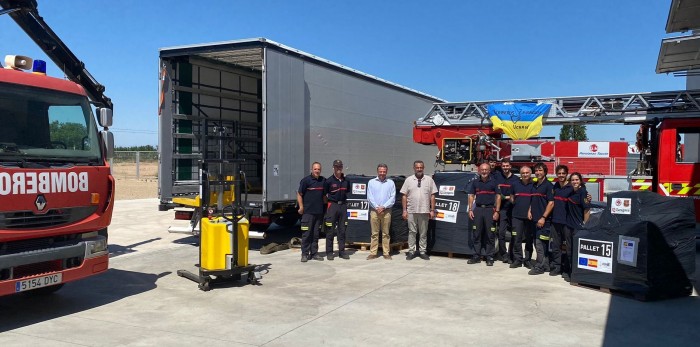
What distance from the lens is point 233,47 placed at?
9914mm

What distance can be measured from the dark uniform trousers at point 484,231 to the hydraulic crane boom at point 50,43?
8.58 meters

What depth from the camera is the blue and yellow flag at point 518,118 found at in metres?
14.9

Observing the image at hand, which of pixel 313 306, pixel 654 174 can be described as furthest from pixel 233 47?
pixel 654 174

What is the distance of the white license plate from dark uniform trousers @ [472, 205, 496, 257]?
648cm

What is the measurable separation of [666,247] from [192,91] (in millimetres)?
8678

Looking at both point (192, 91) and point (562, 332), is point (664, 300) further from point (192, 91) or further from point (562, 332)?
point (192, 91)

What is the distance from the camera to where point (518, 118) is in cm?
1514

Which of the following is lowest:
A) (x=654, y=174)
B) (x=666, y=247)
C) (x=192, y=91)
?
(x=666, y=247)

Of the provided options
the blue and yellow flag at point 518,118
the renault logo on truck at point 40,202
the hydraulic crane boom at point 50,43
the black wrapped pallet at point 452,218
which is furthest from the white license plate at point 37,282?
the blue and yellow flag at point 518,118

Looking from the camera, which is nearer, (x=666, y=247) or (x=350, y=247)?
(x=666, y=247)

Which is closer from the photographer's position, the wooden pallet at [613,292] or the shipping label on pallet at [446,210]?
the wooden pallet at [613,292]

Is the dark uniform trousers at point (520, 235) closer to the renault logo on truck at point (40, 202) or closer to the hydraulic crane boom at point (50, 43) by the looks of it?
the renault logo on truck at point (40, 202)

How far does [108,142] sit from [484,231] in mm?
6234

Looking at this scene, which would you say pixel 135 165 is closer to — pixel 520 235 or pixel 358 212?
pixel 358 212
